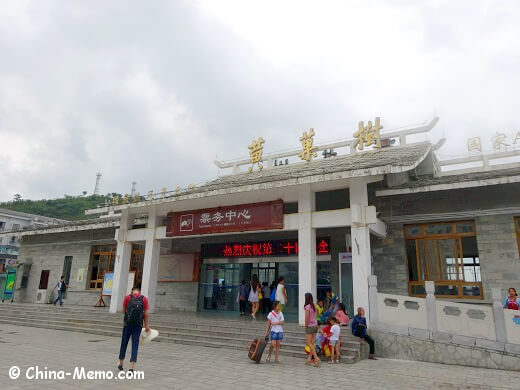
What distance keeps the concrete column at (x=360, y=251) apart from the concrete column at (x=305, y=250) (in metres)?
1.16

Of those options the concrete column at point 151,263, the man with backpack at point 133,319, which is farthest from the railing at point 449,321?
the concrete column at point 151,263

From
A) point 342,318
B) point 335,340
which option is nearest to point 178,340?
point 342,318

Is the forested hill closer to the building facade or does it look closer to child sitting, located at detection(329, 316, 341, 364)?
the building facade

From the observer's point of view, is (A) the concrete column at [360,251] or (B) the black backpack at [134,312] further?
(A) the concrete column at [360,251]

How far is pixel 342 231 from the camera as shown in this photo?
497 inches

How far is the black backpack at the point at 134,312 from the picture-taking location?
617cm

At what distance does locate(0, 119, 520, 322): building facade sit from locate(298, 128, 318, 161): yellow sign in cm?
50

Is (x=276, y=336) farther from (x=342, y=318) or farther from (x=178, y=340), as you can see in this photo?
(x=178, y=340)

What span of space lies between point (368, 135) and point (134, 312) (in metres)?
10.9

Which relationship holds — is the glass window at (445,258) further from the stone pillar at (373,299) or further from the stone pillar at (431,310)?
the stone pillar at (431,310)

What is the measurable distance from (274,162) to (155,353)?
10095 millimetres

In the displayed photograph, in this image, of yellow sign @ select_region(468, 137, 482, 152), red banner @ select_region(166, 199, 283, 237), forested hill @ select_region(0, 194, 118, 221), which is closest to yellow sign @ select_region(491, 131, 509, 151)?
yellow sign @ select_region(468, 137, 482, 152)

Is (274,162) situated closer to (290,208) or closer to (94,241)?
(290,208)

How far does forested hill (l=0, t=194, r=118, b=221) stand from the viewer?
56.7m
